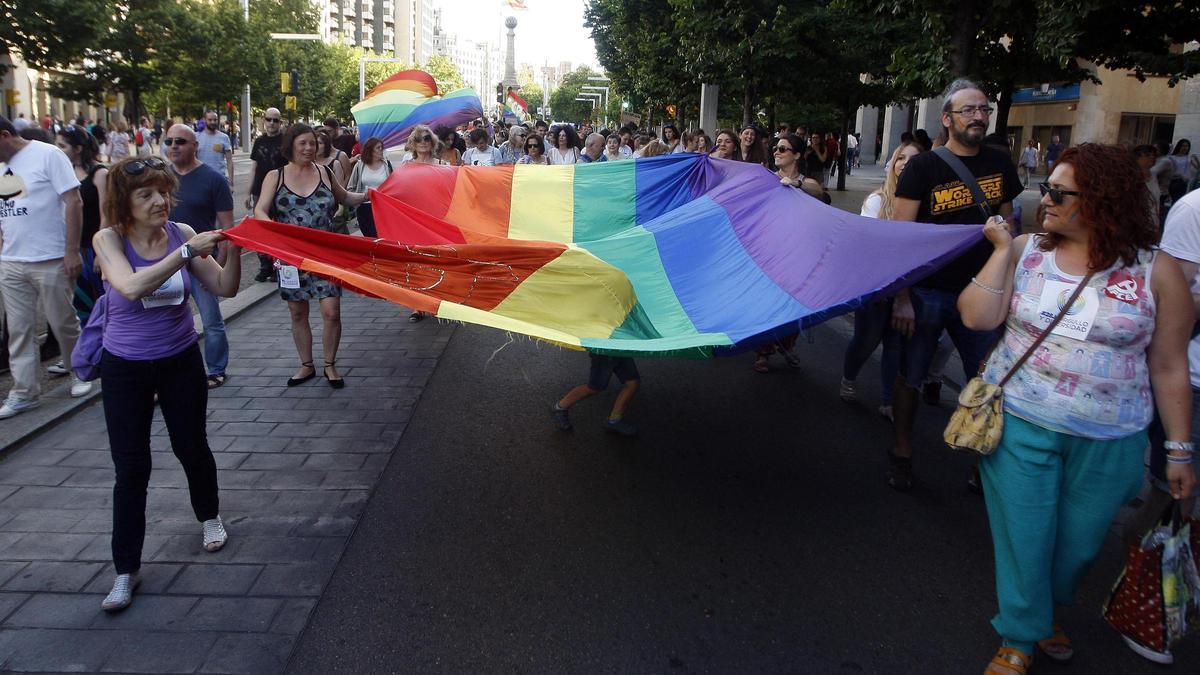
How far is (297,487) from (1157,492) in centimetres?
425

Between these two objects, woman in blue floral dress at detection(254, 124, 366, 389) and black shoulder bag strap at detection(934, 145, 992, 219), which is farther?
woman in blue floral dress at detection(254, 124, 366, 389)

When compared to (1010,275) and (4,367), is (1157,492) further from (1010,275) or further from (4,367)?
(4,367)

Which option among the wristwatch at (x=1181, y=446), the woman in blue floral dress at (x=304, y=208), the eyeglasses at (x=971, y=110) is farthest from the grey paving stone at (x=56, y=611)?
the eyeglasses at (x=971, y=110)

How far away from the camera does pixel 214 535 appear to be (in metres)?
4.13

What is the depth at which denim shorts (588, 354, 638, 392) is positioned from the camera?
5402 mm

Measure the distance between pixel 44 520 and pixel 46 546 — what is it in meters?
0.34

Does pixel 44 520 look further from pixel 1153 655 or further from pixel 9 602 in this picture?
pixel 1153 655

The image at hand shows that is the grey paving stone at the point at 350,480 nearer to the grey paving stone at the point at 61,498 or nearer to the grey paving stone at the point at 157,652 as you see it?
the grey paving stone at the point at 61,498

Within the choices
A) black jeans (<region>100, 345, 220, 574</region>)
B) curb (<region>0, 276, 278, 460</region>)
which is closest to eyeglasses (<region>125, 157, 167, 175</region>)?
black jeans (<region>100, 345, 220, 574</region>)

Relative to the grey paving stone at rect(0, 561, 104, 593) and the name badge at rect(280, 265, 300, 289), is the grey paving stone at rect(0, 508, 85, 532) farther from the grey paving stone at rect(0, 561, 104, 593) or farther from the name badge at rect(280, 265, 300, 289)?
the name badge at rect(280, 265, 300, 289)

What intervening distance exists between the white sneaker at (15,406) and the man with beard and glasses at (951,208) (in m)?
5.64

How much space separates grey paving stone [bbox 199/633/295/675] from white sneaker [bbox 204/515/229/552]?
2.55ft

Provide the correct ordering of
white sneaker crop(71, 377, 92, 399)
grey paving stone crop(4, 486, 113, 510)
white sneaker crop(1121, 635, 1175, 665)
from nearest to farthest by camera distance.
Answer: white sneaker crop(1121, 635, 1175, 665) → grey paving stone crop(4, 486, 113, 510) → white sneaker crop(71, 377, 92, 399)

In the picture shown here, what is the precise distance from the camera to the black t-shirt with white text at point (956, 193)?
4.47 m
